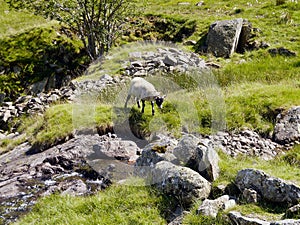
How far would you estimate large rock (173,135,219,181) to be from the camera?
1025 cm

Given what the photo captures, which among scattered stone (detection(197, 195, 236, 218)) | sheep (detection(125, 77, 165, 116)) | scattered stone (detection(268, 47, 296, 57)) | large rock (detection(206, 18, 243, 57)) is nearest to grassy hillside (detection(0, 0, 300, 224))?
scattered stone (detection(197, 195, 236, 218))

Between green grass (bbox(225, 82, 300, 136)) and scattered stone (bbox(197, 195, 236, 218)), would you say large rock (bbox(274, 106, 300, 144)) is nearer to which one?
green grass (bbox(225, 82, 300, 136))

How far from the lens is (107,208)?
32.7ft

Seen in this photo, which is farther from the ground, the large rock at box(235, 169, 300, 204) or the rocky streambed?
the large rock at box(235, 169, 300, 204)

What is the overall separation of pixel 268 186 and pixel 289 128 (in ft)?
17.2

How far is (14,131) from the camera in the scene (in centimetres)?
1934

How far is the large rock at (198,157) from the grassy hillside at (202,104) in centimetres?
34

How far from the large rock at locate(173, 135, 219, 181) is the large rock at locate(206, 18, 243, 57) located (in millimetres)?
12312

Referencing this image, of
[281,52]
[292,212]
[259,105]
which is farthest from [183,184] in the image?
[281,52]

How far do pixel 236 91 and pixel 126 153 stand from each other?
5.90 metres

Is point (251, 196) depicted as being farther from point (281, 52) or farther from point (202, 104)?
point (281, 52)

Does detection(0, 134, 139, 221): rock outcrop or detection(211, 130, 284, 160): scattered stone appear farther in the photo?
detection(211, 130, 284, 160): scattered stone

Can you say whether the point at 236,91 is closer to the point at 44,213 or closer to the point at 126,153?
the point at 126,153

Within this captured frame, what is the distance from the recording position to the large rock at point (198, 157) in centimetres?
1025
